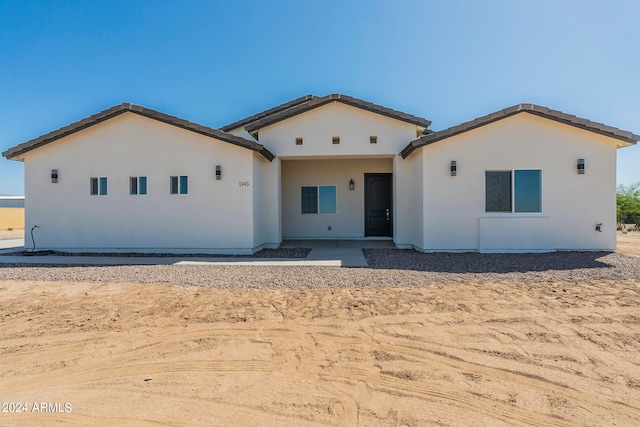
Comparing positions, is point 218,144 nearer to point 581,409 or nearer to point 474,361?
point 474,361

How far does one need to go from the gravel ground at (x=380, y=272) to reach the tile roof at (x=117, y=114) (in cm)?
395

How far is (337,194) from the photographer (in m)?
14.1

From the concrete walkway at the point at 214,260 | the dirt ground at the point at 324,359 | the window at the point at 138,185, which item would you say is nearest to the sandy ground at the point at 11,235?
the concrete walkway at the point at 214,260

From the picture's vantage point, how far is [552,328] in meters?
4.25

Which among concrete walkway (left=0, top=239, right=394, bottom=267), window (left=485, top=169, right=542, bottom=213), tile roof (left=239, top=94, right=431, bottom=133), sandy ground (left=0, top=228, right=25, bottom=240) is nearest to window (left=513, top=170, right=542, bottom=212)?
window (left=485, top=169, right=542, bottom=213)

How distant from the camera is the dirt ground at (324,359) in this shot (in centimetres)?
264

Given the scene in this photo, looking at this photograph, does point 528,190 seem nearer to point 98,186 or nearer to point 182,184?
point 182,184

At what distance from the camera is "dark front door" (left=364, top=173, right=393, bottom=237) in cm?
1402

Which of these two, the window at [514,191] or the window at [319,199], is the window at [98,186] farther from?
the window at [514,191]

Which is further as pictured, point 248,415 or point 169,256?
point 169,256

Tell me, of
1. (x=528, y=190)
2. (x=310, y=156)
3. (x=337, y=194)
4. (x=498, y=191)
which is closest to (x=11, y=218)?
(x=337, y=194)

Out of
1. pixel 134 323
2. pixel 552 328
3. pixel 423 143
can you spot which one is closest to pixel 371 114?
pixel 423 143

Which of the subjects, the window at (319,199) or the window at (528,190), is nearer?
the window at (528,190)

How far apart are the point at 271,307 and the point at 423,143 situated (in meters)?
7.05
